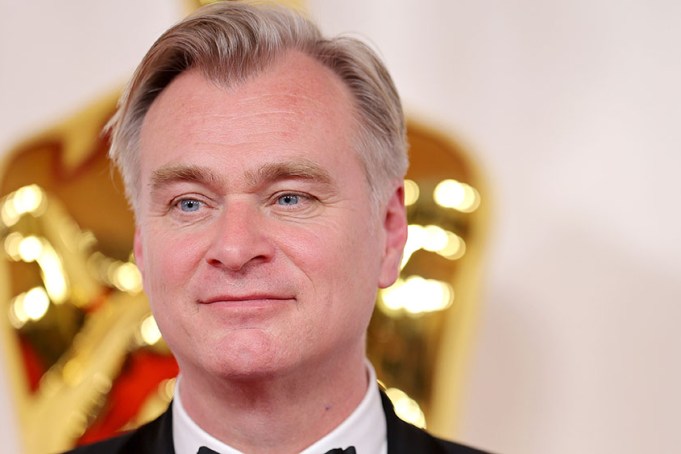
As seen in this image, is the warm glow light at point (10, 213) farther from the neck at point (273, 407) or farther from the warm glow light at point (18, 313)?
the neck at point (273, 407)

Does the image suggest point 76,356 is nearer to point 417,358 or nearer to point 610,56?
point 417,358

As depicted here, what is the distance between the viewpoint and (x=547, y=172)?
8.17ft

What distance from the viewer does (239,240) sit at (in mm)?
1637

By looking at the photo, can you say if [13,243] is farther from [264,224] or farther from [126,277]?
[264,224]

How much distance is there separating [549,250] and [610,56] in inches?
16.5

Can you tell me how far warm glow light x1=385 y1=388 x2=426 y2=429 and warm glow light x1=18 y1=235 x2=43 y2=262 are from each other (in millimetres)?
751

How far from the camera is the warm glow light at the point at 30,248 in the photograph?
2.39 meters

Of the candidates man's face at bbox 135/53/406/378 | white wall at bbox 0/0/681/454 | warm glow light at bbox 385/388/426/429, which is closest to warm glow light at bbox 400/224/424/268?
white wall at bbox 0/0/681/454

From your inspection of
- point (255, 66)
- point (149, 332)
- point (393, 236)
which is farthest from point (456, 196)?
point (255, 66)

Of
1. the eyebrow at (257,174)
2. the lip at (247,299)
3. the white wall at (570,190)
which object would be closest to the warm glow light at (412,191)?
the white wall at (570,190)

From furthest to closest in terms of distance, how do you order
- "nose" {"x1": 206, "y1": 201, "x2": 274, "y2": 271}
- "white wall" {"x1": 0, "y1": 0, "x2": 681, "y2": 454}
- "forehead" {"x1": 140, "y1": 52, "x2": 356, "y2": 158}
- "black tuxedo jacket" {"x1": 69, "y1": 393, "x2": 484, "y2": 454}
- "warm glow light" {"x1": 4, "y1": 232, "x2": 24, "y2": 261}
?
"white wall" {"x1": 0, "y1": 0, "x2": 681, "y2": 454}
"warm glow light" {"x1": 4, "y1": 232, "x2": 24, "y2": 261}
"black tuxedo jacket" {"x1": 69, "y1": 393, "x2": 484, "y2": 454}
"forehead" {"x1": 140, "y1": 52, "x2": 356, "y2": 158}
"nose" {"x1": 206, "y1": 201, "x2": 274, "y2": 271}

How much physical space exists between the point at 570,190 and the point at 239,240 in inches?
41.4

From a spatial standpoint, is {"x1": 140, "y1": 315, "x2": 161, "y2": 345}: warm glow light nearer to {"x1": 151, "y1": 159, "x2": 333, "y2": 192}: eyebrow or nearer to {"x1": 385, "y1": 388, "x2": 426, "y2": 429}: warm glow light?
{"x1": 385, "y1": 388, "x2": 426, "y2": 429}: warm glow light

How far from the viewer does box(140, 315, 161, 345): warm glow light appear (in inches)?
96.0
